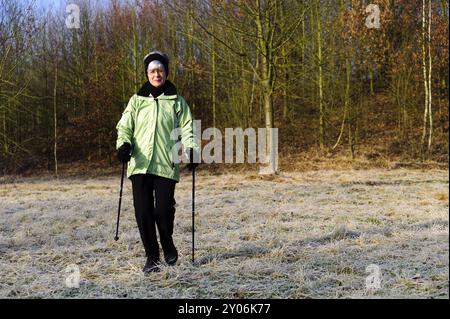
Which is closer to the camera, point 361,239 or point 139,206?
point 139,206

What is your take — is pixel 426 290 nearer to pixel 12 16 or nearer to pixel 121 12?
pixel 12 16

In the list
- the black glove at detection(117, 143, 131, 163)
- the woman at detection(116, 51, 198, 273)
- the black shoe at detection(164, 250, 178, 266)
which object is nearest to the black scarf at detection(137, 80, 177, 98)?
the woman at detection(116, 51, 198, 273)

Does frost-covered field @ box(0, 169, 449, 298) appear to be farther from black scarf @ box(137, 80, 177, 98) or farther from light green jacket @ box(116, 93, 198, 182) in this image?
black scarf @ box(137, 80, 177, 98)

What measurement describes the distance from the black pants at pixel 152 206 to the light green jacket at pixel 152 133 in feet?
0.27

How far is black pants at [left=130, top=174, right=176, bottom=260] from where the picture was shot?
13.1 ft

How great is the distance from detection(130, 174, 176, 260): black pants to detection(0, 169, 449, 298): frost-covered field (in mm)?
311

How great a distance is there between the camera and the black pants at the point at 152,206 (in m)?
4.00

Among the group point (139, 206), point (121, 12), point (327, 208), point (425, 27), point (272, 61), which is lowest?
point (327, 208)

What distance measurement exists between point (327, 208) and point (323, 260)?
3.35 meters

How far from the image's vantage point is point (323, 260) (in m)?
4.29

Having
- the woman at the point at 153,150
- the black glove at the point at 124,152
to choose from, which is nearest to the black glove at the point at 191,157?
the woman at the point at 153,150

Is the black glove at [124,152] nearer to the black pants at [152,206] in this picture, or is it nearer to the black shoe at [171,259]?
the black pants at [152,206]

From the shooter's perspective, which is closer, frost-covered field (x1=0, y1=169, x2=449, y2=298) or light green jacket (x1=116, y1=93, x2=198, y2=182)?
frost-covered field (x1=0, y1=169, x2=449, y2=298)

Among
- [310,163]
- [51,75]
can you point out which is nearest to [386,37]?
[310,163]
